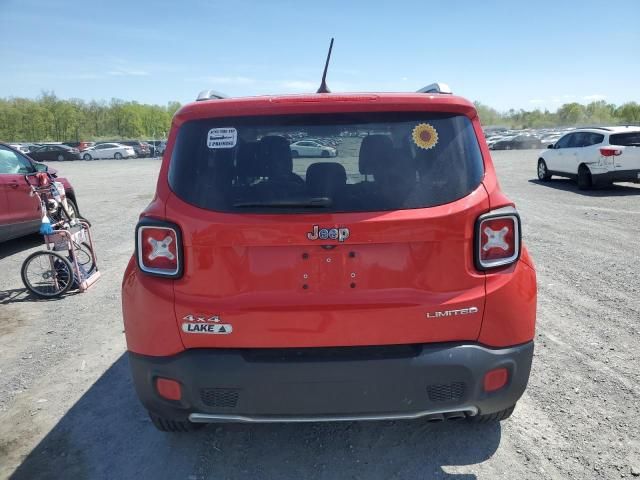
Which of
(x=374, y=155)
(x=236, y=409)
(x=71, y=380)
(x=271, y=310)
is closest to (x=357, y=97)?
(x=374, y=155)

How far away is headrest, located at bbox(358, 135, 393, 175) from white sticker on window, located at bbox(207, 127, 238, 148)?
623mm

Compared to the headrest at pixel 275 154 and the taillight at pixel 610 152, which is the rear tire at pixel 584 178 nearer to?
the taillight at pixel 610 152

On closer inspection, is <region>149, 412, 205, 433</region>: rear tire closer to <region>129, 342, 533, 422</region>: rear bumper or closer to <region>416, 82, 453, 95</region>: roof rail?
<region>129, 342, 533, 422</region>: rear bumper

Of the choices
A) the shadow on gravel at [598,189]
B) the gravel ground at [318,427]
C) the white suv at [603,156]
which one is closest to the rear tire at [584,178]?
the white suv at [603,156]

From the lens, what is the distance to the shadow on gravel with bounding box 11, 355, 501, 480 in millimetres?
2754

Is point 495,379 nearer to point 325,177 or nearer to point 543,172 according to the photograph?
point 325,177

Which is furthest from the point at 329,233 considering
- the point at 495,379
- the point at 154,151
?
the point at 154,151

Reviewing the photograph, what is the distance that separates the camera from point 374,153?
250cm

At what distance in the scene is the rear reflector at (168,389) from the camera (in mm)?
2441

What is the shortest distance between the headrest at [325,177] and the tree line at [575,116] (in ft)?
377

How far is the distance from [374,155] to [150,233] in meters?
1.16

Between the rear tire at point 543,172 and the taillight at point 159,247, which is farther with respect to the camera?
the rear tire at point 543,172

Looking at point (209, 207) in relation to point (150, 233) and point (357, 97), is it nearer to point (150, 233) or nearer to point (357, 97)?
point (150, 233)


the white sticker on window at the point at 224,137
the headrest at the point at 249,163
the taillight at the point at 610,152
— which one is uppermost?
the white sticker on window at the point at 224,137
